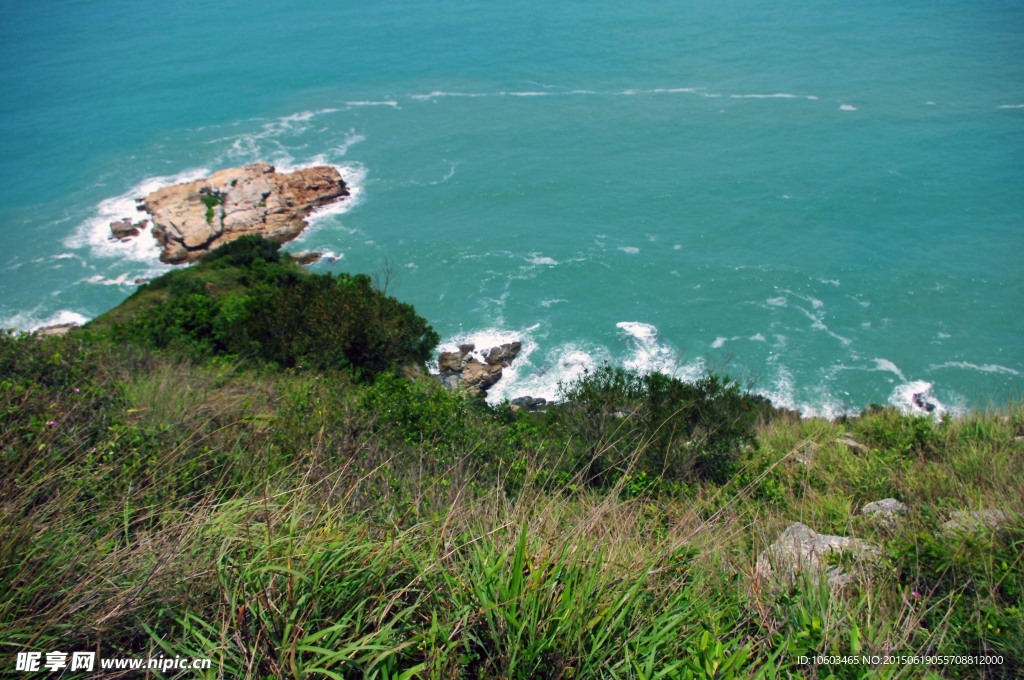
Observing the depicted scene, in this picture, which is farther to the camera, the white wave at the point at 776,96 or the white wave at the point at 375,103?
the white wave at the point at 375,103

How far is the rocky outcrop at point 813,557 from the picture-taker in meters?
6.98

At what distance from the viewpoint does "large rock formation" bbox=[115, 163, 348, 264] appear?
173 ft

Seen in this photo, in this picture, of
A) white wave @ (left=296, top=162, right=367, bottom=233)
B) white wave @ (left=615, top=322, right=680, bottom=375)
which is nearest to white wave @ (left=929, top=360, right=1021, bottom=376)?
white wave @ (left=615, top=322, right=680, bottom=375)

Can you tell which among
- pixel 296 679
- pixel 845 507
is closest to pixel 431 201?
pixel 845 507

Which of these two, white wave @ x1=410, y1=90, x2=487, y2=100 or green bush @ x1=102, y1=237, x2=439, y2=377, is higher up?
white wave @ x1=410, y1=90, x2=487, y2=100

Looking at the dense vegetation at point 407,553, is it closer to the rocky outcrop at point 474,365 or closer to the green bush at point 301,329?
the green bush at point 301,329

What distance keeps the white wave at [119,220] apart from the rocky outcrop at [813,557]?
54.5m

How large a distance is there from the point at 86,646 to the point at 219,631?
3.49 feet

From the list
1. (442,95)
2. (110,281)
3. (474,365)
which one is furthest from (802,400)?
(442,95)

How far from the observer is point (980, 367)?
3894 centimetres

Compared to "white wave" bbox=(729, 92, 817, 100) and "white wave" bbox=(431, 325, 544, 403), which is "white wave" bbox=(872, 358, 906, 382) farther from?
"white wave" bbox=(729, 92, 817, 100)

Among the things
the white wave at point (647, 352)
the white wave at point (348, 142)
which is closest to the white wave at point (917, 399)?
the white wave at point (647, 352)

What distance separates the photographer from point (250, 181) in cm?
5781

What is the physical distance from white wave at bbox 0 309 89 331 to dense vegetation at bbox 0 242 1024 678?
3870cm
